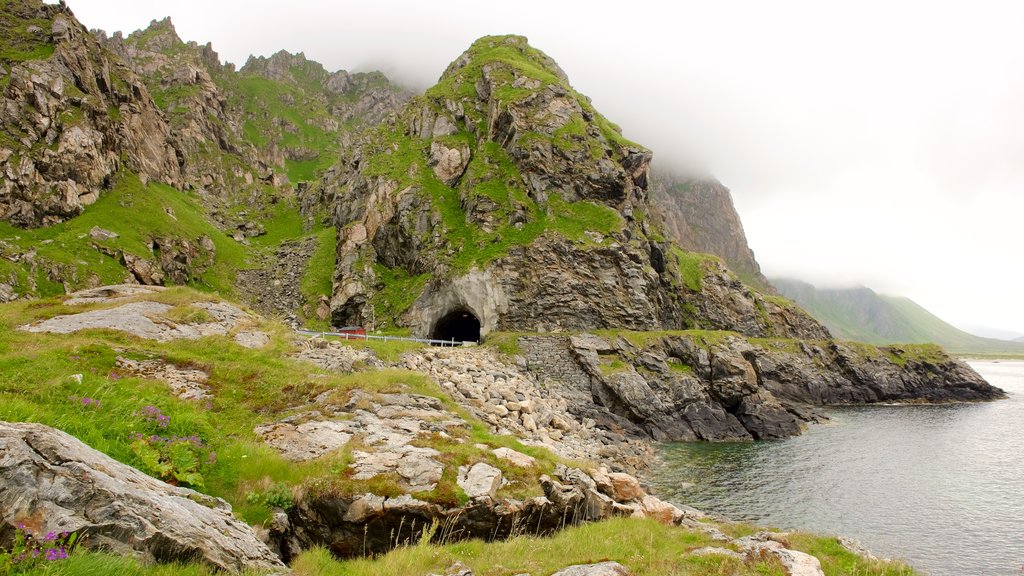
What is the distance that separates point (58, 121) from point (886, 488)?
297ft

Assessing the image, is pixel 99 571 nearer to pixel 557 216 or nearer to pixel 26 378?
pixel 26 378

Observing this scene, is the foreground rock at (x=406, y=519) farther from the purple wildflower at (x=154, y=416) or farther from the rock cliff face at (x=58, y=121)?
the rock cliff face at (x=58, y=121)

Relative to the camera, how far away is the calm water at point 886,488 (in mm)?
22141

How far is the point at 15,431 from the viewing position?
20.5ft

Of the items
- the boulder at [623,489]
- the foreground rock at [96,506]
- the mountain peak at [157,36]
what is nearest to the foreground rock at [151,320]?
the foreground rock at [96,506]

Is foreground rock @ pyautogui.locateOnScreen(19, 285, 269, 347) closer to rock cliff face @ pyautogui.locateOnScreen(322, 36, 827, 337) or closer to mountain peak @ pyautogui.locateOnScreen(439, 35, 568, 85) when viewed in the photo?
rock cliff face @ pyautogui.locateOnScreen(322, 36, 827, 337)

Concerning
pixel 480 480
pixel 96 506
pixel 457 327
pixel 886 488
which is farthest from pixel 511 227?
pixel 96 506

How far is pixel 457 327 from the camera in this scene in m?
71.9

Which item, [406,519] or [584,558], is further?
[406,519]

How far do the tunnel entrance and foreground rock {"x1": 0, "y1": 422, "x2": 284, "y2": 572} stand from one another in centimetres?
5409

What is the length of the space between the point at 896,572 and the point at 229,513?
14930 mm

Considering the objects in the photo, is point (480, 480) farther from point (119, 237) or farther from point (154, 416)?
point (119, 237)

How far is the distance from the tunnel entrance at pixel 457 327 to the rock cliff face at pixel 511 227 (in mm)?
1510

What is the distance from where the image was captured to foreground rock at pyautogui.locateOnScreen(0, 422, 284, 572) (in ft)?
18.2
